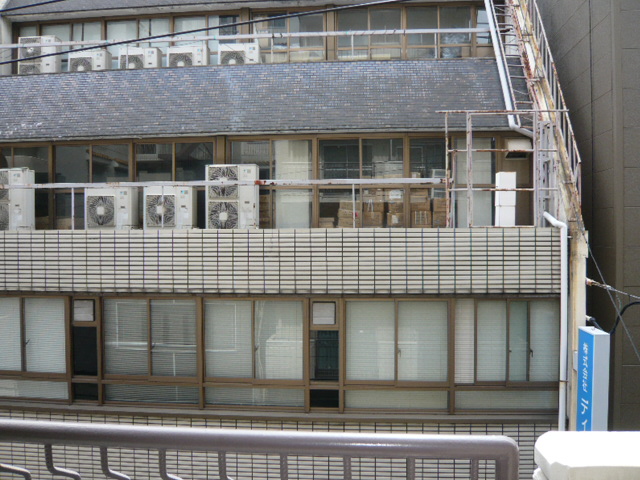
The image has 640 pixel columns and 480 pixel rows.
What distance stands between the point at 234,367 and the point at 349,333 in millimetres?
1700

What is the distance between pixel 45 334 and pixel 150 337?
1634mm

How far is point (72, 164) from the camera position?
371 inches

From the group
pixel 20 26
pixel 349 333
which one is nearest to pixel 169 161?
pixel 349 333

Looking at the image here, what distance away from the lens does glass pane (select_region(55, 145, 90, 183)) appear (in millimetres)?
9383

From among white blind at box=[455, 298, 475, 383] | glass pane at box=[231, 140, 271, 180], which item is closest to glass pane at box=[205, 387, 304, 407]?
white blind at box=[455, 298, 475, 383]

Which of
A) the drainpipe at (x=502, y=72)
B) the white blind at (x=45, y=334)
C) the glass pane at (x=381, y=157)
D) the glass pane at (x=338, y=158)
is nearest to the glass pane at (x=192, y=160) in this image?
the glass pane at (x=338, y=158)

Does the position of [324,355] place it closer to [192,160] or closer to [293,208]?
[293,208]

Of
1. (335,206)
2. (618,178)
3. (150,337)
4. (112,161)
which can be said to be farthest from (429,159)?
(112,161)

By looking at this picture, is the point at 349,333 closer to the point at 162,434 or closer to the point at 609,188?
the point at 609,188

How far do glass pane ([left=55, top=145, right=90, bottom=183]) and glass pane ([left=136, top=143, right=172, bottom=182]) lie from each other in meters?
0.95

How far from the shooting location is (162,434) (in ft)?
6.56

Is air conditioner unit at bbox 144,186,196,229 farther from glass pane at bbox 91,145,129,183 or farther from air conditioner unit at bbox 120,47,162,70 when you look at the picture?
air conditioner unit at bbox 120,47,162,70

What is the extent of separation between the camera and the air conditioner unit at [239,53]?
414 inches

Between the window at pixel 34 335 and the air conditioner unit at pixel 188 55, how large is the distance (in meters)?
5.38
